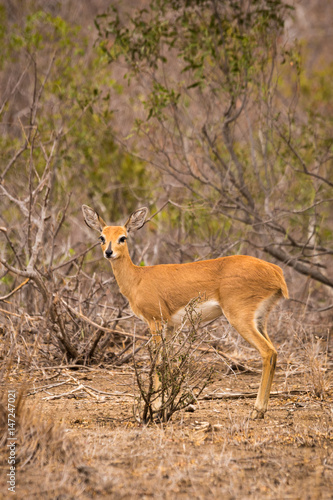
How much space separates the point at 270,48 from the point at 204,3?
1.58m

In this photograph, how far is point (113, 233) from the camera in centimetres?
600

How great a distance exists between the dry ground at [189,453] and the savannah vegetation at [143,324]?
0.02 m

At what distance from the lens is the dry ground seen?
3.55 m

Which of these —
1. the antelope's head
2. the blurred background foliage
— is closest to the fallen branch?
the antelope's head

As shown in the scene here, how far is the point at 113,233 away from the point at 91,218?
42 cm

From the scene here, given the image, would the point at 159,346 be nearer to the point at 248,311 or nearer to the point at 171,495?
the point at 248,311

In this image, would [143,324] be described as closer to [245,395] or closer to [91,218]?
[91,218]

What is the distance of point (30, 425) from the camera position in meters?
4.19

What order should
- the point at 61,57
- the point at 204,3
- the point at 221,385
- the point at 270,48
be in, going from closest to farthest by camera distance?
1. the point at 221,385
2. the point at 270,48
3. the point at 204,3
4. the point at 61,57

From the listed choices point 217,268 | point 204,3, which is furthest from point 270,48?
point 217,268

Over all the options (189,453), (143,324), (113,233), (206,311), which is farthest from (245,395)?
(143,324)

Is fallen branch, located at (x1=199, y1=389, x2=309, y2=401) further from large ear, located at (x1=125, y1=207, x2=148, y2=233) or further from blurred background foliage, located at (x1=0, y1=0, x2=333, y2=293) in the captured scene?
blurred background foliage, located at (x1=0, y1=0, x2=333, y2=293)

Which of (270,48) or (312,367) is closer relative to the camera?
(312,367)

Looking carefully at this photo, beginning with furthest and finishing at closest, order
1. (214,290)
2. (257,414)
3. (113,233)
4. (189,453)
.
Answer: (113,233)
(214,290)
(257,414)
(189,453)
